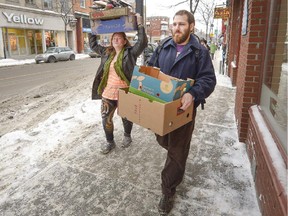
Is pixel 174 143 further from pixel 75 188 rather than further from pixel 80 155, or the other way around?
pixel 80 155

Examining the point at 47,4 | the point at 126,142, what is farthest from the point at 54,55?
the point at 126,142

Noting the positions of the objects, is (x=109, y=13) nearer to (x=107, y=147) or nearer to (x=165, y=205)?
(x=107, y=147)

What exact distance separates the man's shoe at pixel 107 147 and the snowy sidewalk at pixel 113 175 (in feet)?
0.27

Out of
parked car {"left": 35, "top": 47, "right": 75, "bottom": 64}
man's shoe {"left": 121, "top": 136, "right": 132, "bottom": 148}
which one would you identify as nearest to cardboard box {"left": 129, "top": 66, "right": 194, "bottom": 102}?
man's shoe {"left": 121, "top": 136, "right": 132, "bottom": 148}

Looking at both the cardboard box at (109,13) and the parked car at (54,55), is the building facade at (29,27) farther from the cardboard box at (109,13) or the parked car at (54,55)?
the cardboard box at (109,13)

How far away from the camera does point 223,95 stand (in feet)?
25.4

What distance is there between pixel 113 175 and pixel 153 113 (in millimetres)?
1462

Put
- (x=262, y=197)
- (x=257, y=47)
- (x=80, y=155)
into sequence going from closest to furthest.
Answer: (x=262, y=197), (x=257, y=47), (x=80, y=155)

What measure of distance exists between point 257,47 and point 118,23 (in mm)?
2042

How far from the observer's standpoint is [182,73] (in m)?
2.60

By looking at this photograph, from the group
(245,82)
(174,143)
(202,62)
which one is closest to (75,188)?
(174,143)

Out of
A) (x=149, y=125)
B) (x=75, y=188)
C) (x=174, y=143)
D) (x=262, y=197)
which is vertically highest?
(x=149, y=125)

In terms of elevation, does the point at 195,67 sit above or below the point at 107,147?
above

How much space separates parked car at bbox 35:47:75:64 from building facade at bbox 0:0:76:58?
4379mm
